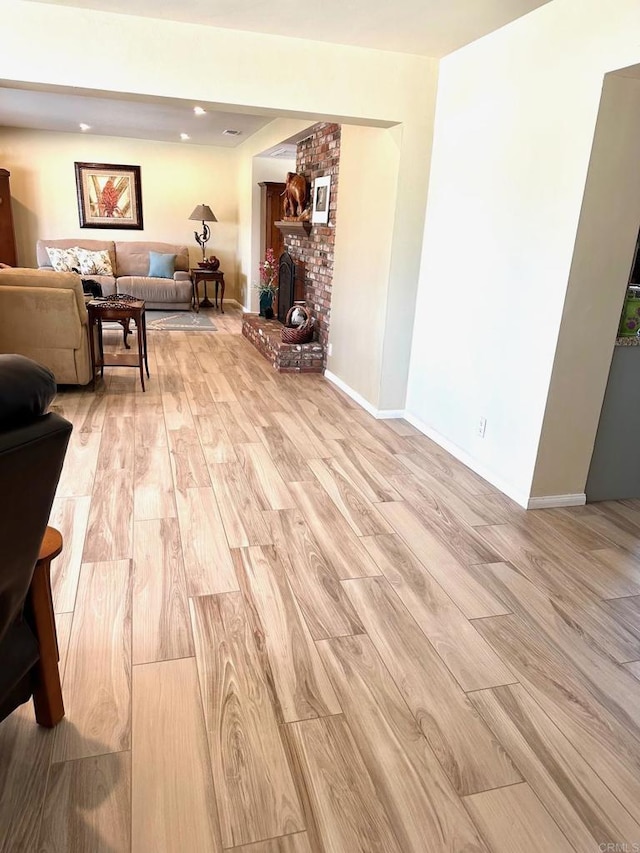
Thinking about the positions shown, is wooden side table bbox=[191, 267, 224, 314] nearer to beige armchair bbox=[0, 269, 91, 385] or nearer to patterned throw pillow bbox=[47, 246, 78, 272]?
patterned throw pillow bbox=[47, 246, 78, 272]

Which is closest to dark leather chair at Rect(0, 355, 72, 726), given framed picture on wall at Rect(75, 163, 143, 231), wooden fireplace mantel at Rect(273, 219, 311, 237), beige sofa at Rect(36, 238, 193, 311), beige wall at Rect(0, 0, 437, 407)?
beige wall at Rect(0, 0, 437, 407)

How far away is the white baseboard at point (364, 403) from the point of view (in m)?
4.45

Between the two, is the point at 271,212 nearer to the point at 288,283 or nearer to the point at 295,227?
the point at 288,283

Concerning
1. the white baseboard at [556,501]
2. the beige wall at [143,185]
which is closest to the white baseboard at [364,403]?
the white baseboard at [556,501]

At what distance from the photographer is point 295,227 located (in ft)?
19.9

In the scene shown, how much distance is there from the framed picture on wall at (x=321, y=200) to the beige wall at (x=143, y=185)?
4.06m

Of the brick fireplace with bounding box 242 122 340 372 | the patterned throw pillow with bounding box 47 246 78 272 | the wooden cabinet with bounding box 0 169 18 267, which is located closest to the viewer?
the brick fireplace with bounding box 242 122 340 372

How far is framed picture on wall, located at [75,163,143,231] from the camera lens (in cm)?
873

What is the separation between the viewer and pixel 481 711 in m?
1.71

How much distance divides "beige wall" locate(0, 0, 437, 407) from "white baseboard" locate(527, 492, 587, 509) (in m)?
1.90

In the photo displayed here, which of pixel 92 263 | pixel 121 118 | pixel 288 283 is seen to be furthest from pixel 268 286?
pixel 92 263

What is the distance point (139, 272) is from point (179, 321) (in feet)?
5.10

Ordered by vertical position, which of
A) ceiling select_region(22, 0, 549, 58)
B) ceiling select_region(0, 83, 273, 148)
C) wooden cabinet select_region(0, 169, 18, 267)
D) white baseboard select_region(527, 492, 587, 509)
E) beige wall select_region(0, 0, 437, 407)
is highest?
ceiling select_region(0, 83, 273, 148)

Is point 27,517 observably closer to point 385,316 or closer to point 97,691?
point 97,691
